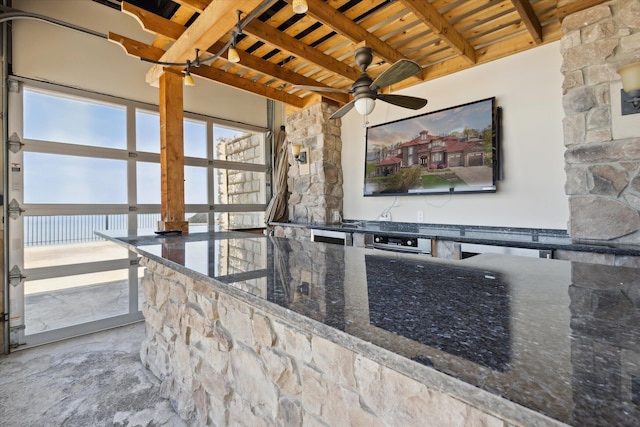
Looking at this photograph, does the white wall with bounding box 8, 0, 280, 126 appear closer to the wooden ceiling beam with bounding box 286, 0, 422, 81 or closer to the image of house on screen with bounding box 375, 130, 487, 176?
the wooden ceiling beam with bounding box 286, 0, 422, 81

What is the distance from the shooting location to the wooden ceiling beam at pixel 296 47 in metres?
2.57

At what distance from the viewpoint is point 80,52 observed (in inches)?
129

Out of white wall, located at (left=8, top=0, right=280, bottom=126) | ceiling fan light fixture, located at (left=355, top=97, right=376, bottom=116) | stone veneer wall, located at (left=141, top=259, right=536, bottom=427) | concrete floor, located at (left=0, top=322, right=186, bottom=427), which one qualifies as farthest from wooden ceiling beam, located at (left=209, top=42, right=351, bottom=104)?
concrete floor, located at (left=0, top=322, right=186, bottom=427)

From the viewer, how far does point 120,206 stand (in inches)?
141

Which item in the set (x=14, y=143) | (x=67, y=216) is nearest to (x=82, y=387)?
(x=67, y=216)

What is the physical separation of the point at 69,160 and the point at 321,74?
2.95m

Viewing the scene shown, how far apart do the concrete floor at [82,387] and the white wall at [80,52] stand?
2.68 meters

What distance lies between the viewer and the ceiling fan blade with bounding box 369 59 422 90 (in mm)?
1988

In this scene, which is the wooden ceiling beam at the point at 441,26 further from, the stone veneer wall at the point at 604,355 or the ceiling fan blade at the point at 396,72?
the stone veneer wall at the point at 604,355

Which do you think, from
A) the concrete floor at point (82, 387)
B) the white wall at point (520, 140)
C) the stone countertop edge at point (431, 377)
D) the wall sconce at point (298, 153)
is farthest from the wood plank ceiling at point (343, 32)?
the concrete floor at point (82, 387)

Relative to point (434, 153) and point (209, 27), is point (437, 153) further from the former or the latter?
point (209, 27)

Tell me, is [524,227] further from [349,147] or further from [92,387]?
[92,387]

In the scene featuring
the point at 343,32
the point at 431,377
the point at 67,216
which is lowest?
the point at 431,377

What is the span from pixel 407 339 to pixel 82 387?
2.87 meters
